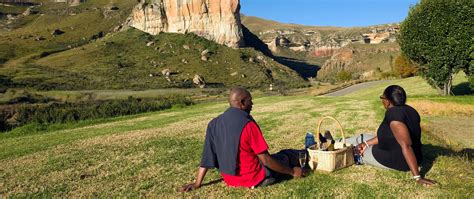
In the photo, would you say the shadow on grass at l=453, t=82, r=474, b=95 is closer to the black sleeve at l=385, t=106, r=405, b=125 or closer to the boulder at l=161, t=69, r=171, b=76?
the black sleeve at l=385, t=106, r=405, b=125

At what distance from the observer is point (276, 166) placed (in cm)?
739

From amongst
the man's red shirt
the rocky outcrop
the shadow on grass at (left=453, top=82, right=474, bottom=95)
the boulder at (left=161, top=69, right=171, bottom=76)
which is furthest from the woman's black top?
the rocky outcrop

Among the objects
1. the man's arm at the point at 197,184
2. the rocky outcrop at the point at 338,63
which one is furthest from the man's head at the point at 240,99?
the rocky outcrop at the point at 338,63

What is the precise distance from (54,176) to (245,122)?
5.47 m

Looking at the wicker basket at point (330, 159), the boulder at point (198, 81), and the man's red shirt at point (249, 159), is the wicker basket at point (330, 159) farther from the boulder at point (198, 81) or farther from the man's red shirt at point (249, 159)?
the boulder at point (198, 81)

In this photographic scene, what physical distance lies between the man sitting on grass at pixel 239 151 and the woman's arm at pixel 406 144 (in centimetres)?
212

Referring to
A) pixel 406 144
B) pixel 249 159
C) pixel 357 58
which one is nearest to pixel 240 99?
pixel 249 159

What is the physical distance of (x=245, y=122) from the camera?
714 centimetres

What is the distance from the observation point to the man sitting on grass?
23.5ft

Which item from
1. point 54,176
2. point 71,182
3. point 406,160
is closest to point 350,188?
point 406,160

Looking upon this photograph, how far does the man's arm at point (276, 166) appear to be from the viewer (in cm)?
718

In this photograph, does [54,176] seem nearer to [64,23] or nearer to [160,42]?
[160,42]

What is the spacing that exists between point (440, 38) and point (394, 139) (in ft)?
77.0

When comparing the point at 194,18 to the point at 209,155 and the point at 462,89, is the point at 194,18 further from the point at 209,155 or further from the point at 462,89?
the point at 209,155
